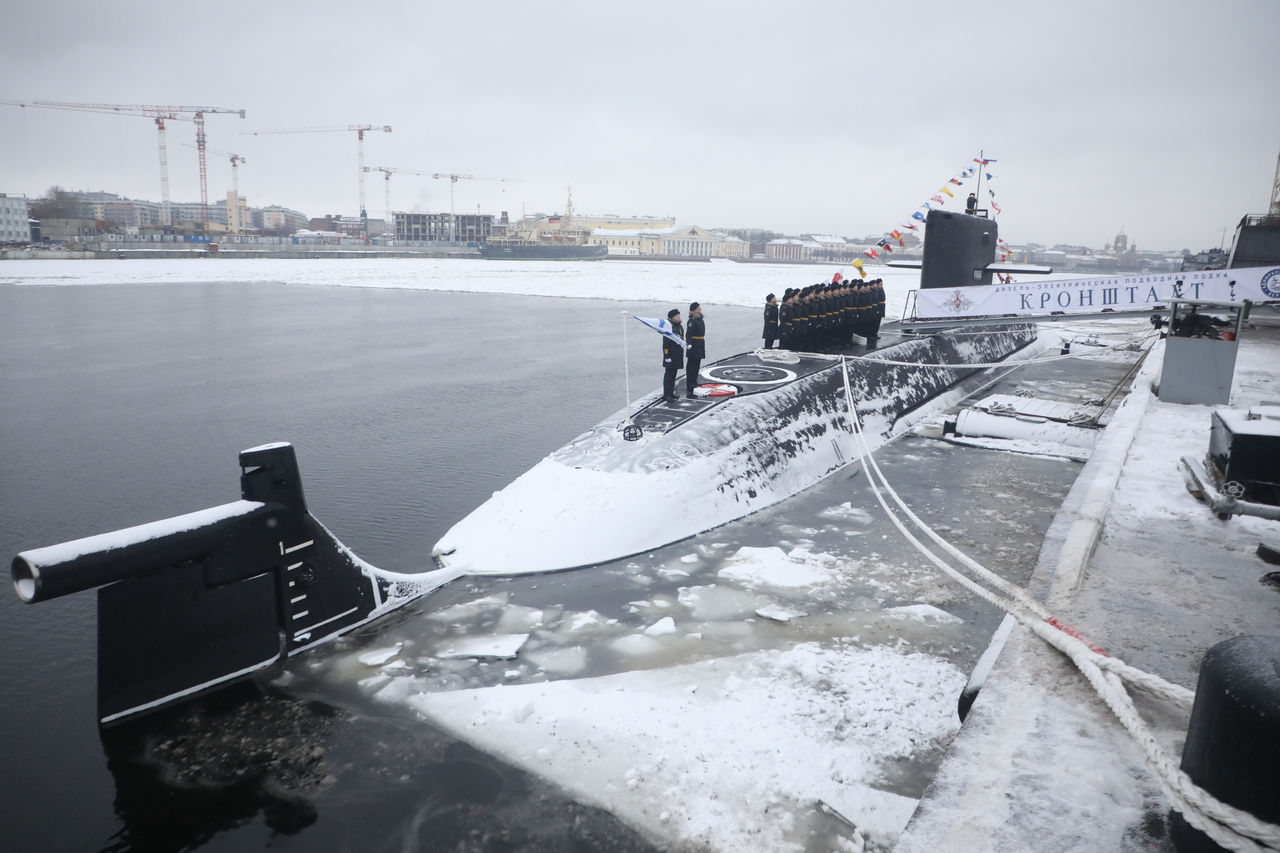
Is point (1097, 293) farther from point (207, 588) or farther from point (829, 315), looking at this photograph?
point (207, 588)

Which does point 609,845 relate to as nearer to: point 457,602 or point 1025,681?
point 1025,681

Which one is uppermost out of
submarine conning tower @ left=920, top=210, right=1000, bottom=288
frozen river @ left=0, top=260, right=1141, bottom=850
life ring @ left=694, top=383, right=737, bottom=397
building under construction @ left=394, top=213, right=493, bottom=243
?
building under construction @ left=394, top=213, right=493, bottom=243

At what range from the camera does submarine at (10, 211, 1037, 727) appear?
4516mm

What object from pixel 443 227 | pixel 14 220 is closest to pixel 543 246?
pixel 443 227

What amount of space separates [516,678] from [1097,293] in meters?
14.9

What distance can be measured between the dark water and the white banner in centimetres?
689

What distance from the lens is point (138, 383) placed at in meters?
16.0

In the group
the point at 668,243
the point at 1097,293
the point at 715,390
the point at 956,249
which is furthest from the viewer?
the point at 668,243

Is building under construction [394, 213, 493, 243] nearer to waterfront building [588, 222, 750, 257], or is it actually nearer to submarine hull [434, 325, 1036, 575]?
waterfront building [588, 222, 750, 257]

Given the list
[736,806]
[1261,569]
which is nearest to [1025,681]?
[736,806]

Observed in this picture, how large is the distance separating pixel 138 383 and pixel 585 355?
10304mm

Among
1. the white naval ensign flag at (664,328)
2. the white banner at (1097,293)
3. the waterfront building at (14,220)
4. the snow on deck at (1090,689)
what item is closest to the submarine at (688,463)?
the white naval ensign flag at (664,328)

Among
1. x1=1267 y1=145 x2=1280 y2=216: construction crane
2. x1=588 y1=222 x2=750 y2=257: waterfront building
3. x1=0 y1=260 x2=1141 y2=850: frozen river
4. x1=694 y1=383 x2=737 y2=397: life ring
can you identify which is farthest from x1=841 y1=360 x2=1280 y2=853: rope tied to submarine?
x1=588 y1=222 x2=750 y2=257: waterfront building

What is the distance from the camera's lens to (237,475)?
33.6 ft
